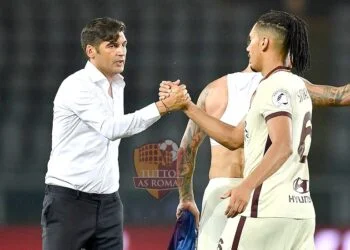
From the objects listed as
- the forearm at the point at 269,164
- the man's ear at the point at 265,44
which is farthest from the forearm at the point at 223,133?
the forearm at the point at 269,164

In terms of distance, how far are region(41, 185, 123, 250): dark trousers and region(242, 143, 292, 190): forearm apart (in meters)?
1.09

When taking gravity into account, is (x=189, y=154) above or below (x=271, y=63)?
below

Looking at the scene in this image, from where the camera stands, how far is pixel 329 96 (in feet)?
14.0

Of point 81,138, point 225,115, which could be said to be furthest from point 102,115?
point 225,115

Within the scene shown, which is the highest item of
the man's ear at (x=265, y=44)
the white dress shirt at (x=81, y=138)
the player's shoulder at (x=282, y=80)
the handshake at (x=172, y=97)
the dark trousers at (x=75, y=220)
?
the man's ear at (x=265, y=44)

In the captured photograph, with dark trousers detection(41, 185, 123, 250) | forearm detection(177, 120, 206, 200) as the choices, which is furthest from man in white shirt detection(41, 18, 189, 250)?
forearm detection(177, 120, 206, 200)

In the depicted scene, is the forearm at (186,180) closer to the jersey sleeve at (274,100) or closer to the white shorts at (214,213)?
the white shorts at (214,213)

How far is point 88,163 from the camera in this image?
13.8ft

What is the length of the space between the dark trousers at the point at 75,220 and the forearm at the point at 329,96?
0.94 meters

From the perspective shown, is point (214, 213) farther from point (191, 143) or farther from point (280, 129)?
point (280, 129)

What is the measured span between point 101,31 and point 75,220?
79 centimetres

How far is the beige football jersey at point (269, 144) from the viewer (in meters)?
3.38

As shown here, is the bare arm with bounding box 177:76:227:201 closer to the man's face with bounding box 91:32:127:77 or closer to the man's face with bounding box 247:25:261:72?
the man's face with bounding box 91:32:127:77

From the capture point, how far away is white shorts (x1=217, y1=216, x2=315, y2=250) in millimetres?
3381
